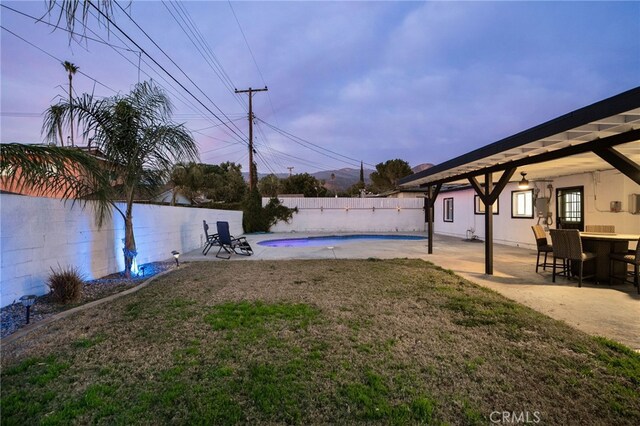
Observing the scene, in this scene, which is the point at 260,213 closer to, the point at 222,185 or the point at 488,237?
the point at 488,237

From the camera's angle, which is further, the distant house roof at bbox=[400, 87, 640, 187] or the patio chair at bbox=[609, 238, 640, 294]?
the patio chair at bbox=[609, 238, 640, 294]

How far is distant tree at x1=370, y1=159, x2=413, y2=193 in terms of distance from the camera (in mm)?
35594

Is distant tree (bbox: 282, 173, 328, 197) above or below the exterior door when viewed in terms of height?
above

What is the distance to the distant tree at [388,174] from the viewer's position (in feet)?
117

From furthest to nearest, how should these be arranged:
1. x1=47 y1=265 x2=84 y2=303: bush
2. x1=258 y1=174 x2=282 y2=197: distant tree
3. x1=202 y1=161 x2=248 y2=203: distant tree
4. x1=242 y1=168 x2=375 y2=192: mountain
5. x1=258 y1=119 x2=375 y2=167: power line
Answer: x1=242 y1=168 x2=375 y2=192: mountain, x1=258 y1=174 x2=282 y2=197: distant tree, x1=202 y1=161 x2=248 y2=203: distant tree, x1=258 y1=119 x2=375 y2=167: power line, x1=47 y1=265 x2=84 y2=303: bush

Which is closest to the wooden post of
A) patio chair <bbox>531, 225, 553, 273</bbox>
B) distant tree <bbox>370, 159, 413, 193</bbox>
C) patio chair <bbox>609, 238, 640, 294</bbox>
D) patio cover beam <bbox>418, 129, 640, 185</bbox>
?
patio cover beam <bbox>418, 129, 640, 185</bbox>

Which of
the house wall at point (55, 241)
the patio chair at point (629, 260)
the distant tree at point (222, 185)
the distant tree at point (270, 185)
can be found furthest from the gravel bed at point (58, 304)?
the distant tree at point (270, 185)

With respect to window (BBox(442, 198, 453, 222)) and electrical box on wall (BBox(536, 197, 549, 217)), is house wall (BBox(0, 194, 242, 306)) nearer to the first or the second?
electrical box on wall (BBox(536, 197, 549, 217))

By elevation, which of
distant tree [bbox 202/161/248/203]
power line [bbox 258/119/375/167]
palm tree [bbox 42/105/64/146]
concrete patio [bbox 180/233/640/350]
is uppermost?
power line [bbox 258/119/375/167]

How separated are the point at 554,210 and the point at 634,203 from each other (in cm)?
228

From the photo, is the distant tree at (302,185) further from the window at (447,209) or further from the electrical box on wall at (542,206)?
the electrical box on wall at (542,206)

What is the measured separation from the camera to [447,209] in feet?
54.5

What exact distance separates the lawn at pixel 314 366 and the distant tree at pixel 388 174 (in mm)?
32476

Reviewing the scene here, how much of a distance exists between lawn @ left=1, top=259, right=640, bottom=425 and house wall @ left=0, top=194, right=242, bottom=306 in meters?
1.03
